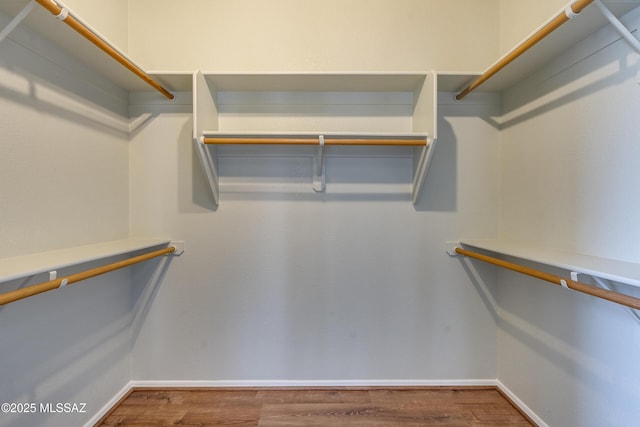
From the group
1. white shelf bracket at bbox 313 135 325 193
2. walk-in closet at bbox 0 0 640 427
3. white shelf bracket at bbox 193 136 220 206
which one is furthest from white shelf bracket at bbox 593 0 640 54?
white shelf bracket at bbox 193 136 220 206

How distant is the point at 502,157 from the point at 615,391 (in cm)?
121

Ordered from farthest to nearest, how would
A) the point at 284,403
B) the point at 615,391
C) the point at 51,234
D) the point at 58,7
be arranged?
the point at 284,403
the point at 51,234
the point at 615,391
the point at 58,7

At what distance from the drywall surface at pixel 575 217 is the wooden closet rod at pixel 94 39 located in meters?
2.06

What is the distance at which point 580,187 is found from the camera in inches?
45.2

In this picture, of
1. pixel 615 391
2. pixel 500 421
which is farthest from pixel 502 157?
pixel 500 421

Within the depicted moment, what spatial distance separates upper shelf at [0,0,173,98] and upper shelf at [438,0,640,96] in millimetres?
1598

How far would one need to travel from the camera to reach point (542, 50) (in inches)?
46.8

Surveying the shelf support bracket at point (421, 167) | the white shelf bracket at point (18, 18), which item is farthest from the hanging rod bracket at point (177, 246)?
the shelf support bracket at point (421, 167)

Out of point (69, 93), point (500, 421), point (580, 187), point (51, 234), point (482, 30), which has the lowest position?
point (500, 421)

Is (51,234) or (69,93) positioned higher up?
(69,93)

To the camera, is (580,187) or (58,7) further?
(580,187)

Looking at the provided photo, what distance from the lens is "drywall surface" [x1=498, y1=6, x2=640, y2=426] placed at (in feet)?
3.26

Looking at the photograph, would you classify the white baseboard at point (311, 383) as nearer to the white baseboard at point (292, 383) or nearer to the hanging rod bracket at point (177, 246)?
the white baseboard at point (292, 383)

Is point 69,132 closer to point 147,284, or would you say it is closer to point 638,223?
point 147,284
